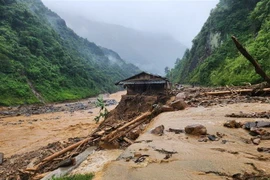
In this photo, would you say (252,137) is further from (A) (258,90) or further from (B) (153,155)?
(A) (258,90)

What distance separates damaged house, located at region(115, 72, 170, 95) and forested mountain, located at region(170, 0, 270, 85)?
30.0 ft

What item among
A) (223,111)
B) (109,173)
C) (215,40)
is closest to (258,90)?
(223,111)

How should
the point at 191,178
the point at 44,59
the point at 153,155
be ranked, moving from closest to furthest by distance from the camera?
the point at 191,178 → the point at 153,155 → the point at 44,59

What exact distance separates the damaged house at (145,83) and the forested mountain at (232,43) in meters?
9.14

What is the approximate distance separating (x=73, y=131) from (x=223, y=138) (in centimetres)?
2050

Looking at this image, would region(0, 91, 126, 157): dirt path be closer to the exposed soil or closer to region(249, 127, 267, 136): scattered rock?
the exposed soil

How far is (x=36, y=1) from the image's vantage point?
485 feet

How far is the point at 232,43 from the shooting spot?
49281 millimetres

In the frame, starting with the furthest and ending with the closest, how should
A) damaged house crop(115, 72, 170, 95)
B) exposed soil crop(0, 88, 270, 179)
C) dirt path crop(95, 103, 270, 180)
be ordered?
damaged house crop(115, 72, 170, 95), exposed soil crop(0, 88, 270, 179), dirt path crop(95, 103, 270, 180)

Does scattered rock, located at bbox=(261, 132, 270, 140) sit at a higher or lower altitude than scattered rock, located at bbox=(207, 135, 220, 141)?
higher

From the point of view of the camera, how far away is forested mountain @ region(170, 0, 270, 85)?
2815 cm

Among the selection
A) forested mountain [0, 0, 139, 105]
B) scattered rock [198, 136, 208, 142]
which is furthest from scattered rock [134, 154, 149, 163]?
forested mountain [0, 0, 139, 105]

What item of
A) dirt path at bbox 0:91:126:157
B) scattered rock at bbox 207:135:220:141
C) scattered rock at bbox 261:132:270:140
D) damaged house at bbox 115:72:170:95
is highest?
damaged house at bbox 115:72:170:95

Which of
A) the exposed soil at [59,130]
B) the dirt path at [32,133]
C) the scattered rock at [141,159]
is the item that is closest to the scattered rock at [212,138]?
the scattered rock at [141,159]
